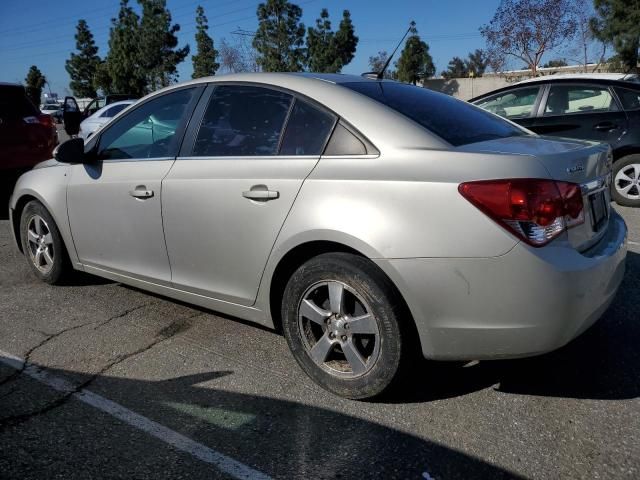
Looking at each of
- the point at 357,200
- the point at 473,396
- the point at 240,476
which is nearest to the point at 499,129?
the point at 357,200

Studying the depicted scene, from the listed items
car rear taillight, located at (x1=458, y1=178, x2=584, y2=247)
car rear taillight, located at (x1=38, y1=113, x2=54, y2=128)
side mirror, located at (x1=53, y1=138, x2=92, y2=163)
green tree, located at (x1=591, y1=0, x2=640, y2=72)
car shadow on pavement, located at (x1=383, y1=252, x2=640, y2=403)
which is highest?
green tree, located at (x1=591, y1=0, x2=640, y2=72)

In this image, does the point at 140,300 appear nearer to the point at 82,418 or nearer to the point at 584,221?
the point at 82,418

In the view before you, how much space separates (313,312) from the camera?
9.41 ft

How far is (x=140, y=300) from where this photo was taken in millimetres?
4309

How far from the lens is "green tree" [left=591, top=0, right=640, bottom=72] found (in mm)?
29453

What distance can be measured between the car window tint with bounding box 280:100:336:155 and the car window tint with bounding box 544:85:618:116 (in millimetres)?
5311

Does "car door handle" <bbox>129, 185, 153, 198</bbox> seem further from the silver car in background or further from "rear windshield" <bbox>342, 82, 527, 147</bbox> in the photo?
"rear windshield" <bbox>342, 82, 527, 147</bbox>

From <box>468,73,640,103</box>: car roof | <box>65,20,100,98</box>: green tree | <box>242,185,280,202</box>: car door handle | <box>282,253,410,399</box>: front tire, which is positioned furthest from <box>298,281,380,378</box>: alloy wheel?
<box>65,20,100,98</box>: green tree

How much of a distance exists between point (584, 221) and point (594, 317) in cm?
44

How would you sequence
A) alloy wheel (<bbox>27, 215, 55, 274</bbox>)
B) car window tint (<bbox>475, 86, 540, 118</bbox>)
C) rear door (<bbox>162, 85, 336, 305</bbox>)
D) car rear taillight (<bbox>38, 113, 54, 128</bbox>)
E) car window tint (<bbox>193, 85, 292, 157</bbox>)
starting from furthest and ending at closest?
car rear taillight (<bbox>38, 113, 54, 128</bbox>), car window tint (<bbox>475, 86, 540, 118</bbox>), alloy wheel (<bbox>27, 215, 55, 274</bbox>), car window tint (<bbox>193, 85, 292, 157</bbox>), rear door (<bbox>162, 85, 336, 305</bbox>)

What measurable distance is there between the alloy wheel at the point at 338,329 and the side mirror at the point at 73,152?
2128 mm

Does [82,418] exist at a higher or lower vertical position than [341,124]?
lower

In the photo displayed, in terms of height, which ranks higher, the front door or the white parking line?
the front door

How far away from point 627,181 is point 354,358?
589cm
